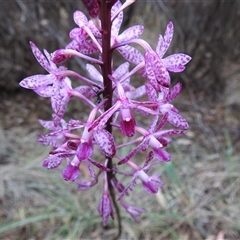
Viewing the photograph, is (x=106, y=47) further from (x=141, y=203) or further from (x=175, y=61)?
(x=141, y=203)

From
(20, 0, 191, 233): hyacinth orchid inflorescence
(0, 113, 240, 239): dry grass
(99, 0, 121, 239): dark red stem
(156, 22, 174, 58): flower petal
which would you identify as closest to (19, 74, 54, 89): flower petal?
(20, 0, 191, 233): hyacinth orchid inflorescence

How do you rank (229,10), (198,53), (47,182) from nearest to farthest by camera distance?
(47,182) → (229,10) → (198,53)

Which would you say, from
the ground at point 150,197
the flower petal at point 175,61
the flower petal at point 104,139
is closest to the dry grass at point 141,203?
the ground at point 150,197

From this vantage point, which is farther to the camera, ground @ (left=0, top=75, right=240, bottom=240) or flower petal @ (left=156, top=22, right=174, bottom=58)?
ground @ (left=0, top=75, right=240, bottom=240)

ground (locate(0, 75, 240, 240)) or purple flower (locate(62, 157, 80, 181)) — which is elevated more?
purple flower (locate(62, 157, 80, 181))

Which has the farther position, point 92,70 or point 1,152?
point 1,152

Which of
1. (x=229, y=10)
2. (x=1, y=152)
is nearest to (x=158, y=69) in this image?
(x=1, y=152)

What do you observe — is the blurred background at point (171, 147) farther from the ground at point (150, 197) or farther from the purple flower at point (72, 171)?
the purple flower at point (72, 171)

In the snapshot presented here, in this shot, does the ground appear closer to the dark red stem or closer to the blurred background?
the blurred background

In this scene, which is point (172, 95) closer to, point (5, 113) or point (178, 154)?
point (178, 154)
